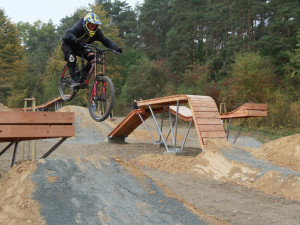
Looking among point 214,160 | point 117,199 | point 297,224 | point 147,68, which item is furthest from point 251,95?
point 117,199

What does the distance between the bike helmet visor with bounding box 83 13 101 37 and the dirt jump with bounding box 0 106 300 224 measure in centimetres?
230

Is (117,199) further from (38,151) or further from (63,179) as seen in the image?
(38,151)

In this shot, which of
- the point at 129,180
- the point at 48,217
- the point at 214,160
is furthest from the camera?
the point at 214,160

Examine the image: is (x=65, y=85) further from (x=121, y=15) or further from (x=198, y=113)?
(x=121, y=15)

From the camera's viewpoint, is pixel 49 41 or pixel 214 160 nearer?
pixel 214 160

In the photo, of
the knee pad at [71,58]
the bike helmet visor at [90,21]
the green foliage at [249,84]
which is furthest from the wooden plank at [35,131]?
the green foliage at [249,84]

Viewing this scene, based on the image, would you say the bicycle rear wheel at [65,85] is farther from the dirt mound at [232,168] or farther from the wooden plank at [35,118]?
the dirt mound at [232,168]

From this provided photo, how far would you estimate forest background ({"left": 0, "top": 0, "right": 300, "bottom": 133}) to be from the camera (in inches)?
924

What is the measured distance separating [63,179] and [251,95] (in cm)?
2205

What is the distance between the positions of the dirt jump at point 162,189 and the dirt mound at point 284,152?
3cm

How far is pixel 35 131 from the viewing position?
5113 mm

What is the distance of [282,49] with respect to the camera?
30250 mm

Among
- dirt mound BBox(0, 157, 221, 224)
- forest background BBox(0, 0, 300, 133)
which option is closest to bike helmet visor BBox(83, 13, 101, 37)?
dirt mound BBox(0, 157, 221, 224)

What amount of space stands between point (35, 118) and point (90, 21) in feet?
5.74
